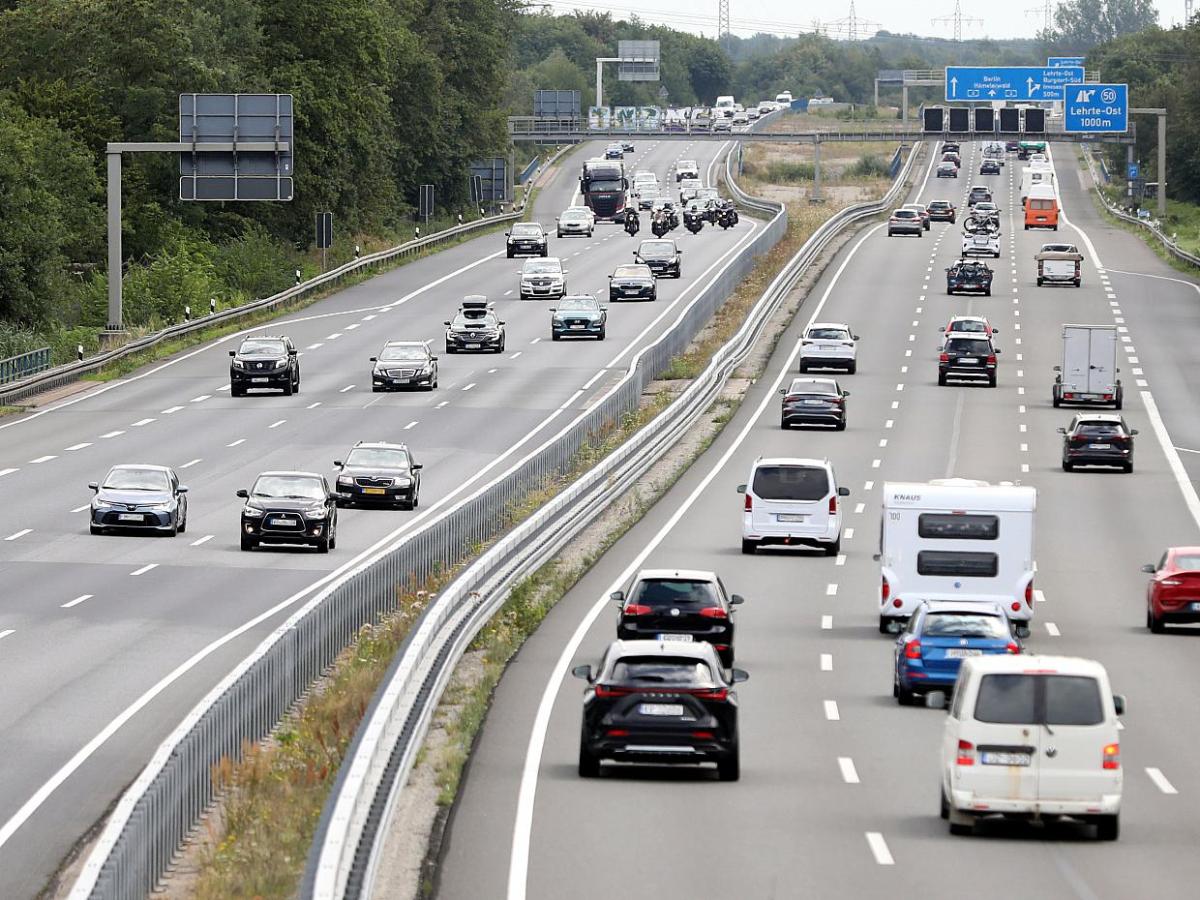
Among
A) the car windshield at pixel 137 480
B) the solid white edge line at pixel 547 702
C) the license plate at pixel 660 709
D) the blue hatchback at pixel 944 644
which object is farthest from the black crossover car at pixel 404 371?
the license plate at pixel 660 709

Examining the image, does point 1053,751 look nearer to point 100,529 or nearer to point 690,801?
point 690,801

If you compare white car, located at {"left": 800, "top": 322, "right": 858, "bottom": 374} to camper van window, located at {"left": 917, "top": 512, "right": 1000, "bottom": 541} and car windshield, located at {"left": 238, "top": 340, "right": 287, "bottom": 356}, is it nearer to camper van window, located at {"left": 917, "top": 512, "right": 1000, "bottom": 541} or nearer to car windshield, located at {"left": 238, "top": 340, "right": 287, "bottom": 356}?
car windshield, located at {"left": 238, "top": 340, "right": 287, "bottom": 356}

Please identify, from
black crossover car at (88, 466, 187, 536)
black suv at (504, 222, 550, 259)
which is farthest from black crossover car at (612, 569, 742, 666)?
black suv at (504, 222, 550, 259)

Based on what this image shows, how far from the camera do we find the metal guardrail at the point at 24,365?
6281 cm

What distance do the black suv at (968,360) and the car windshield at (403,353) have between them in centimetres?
1537

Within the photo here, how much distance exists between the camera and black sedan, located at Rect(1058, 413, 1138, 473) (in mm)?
52281

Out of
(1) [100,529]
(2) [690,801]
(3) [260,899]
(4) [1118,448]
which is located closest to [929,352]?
(4) [1118,448]

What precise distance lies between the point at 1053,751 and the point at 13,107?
82.2 m

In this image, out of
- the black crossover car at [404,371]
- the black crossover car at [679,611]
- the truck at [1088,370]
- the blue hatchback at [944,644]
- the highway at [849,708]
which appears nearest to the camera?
the highway at [849,708]

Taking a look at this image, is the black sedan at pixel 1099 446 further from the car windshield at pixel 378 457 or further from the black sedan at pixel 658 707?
the black sedan at pixel 658 707

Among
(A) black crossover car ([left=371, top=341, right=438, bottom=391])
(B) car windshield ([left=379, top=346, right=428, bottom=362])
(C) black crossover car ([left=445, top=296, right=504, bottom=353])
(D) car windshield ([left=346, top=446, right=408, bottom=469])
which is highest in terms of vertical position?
(C) black crossover car ([left=445, top=296, right=504, bottom=353])

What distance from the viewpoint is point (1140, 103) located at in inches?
6954

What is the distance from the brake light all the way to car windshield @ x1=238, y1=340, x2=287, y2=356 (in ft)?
151

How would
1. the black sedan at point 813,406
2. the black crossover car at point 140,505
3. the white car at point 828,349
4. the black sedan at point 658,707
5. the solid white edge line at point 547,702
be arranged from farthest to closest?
1. the white car at point 828,349
2. the black sedan at point 813,406
3. the black crossover car at point 140,505
4. the black sedan at point 658,707
5. the solid white edge line at point 547,702
